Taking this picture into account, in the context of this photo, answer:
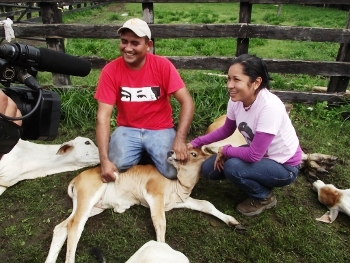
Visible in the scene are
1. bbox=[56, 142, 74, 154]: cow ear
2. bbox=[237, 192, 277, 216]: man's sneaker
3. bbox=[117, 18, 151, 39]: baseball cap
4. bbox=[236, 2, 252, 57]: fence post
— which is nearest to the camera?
bbox=[117, 18, 151, 39]: baseball cap

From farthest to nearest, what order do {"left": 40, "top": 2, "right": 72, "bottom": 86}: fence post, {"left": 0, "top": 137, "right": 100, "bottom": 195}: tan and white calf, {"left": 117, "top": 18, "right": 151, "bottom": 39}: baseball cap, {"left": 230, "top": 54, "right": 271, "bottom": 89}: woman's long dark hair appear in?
1. {"left": 40, "top": 2, "right": 72, "bottom": 86}: fence post
2. {"left": 0, "top": 137, "right": 100, "bottom": 195}: tan and white calf
3. {"left": 117, "top": 18, "right": 151, "bottom": 39}: baseball cap
4. {"left": 230, "top": 54, "right": 271, "bottom": 89}: woman's long dark hair

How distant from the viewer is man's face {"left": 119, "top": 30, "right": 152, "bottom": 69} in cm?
357

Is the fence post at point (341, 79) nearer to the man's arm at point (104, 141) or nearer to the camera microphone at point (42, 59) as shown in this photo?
the man's arm at point (104, 141)

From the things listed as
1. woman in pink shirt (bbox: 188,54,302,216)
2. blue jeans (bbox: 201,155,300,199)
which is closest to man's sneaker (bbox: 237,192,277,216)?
woman in pink shirt (bbox: 188,54,302,216)

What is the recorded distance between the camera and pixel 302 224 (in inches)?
140

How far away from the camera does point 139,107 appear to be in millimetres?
3951

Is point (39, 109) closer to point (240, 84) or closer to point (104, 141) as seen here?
point (240, 84)

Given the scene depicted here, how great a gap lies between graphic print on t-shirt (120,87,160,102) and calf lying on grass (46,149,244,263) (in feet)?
2.17

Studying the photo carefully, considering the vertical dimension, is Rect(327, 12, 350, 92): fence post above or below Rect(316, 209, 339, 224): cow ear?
above

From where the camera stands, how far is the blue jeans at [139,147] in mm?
3920

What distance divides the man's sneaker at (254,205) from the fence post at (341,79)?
2897 mm

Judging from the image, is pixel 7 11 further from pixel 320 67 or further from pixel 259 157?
pixel 259 157

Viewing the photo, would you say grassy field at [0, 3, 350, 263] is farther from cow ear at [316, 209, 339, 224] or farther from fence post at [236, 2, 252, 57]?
fence post at [236, 2, 252, 57]

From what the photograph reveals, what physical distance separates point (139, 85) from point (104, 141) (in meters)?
0.69
